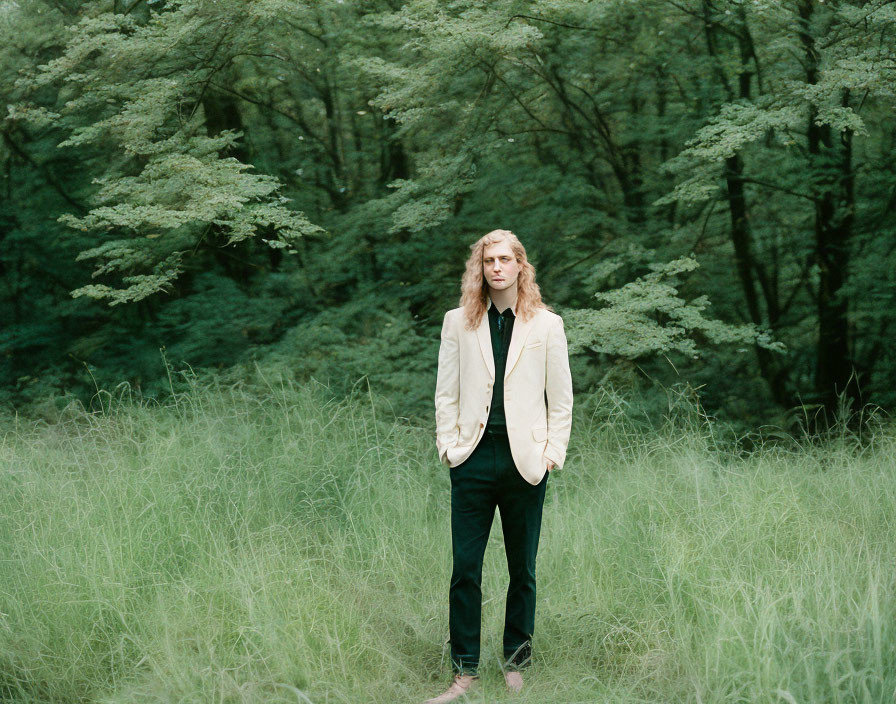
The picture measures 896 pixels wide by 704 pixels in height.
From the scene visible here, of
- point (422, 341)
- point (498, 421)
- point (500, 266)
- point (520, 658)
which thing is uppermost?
point (500, 266)

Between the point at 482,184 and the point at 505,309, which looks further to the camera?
the point at 482,184

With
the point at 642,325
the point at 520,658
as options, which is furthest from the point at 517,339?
the point at 642,325

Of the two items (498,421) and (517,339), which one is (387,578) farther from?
(517,339)

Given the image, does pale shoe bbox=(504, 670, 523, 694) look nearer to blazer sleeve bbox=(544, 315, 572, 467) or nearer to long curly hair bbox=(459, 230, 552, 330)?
blazer sleeve bbox=(544, 315, 572, 467)

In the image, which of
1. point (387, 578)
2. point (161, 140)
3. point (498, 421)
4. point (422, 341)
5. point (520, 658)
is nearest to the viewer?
point (498, 421)

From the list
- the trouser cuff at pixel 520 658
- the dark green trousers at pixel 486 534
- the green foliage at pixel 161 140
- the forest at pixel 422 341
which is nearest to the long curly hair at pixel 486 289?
the dark green trousers at pixel 486 534

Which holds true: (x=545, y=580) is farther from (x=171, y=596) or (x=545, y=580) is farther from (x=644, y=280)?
(x=644, y=280)

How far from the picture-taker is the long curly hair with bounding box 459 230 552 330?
3.03 meters

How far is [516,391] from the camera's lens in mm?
2945

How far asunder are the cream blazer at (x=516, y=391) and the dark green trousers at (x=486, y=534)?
0.06 metres

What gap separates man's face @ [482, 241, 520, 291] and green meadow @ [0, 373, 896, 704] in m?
1.51

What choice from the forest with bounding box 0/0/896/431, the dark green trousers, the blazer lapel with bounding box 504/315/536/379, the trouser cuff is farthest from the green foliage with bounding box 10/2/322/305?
the trouser cuff

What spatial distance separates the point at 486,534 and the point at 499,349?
0.71 metres

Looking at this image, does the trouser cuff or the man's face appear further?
the trouser cuff
